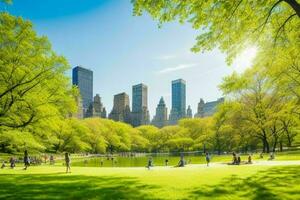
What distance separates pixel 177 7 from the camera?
16359mm

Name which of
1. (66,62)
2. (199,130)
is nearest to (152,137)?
(199,130)

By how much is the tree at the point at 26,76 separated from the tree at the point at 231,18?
46.7 ft

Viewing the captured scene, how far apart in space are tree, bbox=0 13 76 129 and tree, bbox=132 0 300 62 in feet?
46.7

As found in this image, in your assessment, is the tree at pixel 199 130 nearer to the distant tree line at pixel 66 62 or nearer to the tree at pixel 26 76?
the distant tree line at pixel 66 62

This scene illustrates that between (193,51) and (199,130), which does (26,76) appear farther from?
(199,130)

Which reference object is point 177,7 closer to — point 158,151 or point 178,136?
point 178,136

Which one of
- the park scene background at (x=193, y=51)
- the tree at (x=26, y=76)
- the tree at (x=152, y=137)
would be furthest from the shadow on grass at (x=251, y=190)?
the tree at (x=152, y=137)

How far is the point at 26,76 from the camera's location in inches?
1054

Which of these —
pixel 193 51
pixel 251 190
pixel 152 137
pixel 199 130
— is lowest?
pixel 251 190

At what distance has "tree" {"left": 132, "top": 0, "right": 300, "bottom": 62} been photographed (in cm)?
1595

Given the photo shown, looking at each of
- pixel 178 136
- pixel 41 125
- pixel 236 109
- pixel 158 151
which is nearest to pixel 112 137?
pixel 178 136

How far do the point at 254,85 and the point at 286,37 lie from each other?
54.5m

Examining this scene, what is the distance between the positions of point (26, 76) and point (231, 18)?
17.0 metres

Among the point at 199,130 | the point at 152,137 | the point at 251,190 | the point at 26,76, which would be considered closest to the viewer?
the point at 251,190
